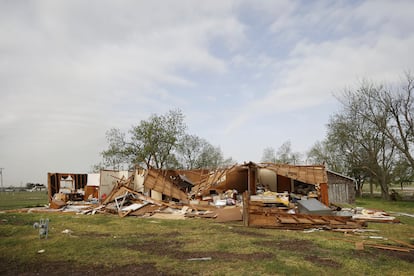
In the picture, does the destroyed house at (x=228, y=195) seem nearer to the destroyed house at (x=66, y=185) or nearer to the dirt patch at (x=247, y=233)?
the destroyed house at (x=66, y=185)

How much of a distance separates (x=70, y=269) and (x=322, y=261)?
5.63 meters

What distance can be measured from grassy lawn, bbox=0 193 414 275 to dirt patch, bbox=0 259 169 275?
0.02 m

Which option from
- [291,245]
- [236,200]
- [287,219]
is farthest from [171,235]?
[236,200]

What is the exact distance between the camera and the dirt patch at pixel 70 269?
6312 mm

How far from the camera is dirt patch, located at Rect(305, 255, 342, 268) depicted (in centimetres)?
694

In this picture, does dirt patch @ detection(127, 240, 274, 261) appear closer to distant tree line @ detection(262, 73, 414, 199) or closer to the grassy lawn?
the grassy lawn

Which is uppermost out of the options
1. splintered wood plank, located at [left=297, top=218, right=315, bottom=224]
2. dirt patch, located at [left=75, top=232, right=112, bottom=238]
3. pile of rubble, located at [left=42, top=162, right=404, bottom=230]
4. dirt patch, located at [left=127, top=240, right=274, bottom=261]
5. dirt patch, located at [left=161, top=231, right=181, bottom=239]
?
pile of rubble, located at [left=42, top=162, right=404, bottom=230]

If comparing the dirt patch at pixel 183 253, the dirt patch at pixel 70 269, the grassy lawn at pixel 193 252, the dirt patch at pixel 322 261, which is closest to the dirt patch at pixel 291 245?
the grassy lawn at pixel 193 252

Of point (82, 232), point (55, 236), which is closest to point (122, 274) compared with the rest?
point (55, 236)

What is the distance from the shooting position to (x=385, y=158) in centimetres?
3497

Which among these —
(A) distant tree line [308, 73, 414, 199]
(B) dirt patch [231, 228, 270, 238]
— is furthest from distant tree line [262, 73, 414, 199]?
(B) dirt patch [231, 228, 270, 238]

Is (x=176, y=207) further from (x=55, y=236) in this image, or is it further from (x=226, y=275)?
(x=226, y=275)

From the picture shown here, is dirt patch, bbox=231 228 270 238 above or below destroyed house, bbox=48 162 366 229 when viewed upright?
below

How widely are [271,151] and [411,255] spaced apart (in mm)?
60445
